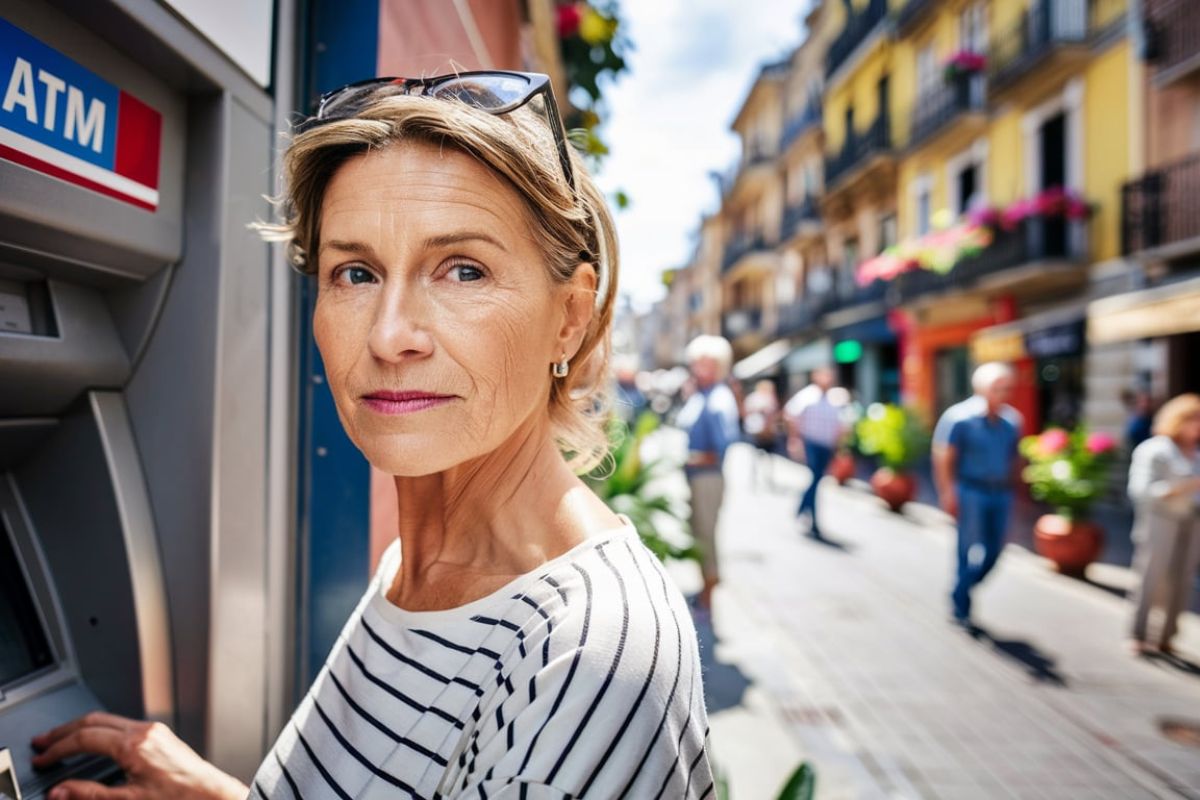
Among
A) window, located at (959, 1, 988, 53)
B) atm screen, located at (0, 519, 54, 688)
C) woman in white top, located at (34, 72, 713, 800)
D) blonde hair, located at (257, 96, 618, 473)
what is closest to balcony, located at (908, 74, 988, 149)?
window, located at (959, 1, 988, 53)

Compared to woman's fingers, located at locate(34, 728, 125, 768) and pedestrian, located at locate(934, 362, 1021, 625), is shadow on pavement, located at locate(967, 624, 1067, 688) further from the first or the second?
woman's fingers, located at locate(34, 728, 125, 768)

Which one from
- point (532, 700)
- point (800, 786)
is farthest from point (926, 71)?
point (532, 700)

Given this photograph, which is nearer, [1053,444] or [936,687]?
[936,687]

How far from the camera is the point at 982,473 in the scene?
16.4 ft

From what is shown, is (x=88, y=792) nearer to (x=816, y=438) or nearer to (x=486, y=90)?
(x=486, y=90)

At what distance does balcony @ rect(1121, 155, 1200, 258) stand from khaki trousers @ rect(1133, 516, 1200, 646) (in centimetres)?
702

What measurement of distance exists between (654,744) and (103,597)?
92cm

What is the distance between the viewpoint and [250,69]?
4.22 feet

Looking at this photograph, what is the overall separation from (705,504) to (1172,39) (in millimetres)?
10033

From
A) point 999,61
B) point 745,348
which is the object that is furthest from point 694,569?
point 745,348

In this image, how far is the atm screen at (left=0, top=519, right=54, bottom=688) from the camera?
108 cm

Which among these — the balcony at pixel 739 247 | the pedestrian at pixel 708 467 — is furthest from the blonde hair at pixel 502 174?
the balcony at pixel 739 247

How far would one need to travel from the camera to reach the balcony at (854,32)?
1832 cm

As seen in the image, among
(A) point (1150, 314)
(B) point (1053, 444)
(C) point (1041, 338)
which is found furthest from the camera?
(C) point (1041, 338)
